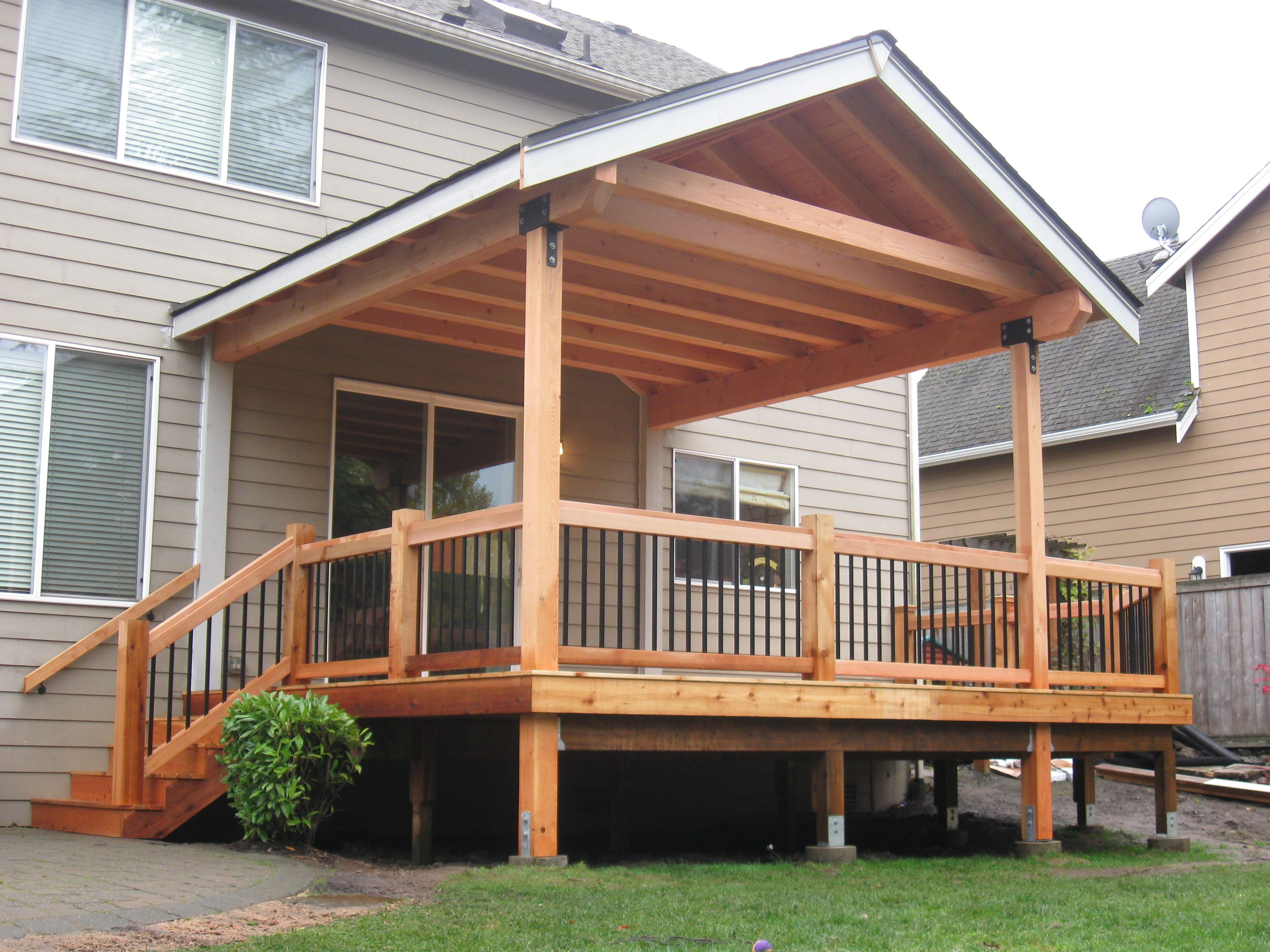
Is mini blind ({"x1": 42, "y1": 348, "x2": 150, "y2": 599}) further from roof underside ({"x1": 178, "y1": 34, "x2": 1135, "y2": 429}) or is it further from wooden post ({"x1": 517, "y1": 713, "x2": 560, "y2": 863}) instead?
wooden post ({"x1": 517, "y1": 713, "x2": 560, "y2": 863})

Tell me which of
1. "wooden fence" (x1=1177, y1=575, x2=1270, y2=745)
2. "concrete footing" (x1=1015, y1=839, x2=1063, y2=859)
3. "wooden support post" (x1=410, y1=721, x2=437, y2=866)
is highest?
"wooden fence" (x1=1177, y1=575, x2=1270, y2=745)

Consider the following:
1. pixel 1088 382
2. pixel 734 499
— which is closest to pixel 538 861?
pixel 734 499

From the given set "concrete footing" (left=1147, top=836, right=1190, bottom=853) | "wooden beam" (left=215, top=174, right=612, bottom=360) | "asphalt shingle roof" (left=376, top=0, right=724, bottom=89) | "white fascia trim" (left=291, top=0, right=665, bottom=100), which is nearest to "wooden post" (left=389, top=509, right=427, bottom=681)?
"wooden beam" (left=215, top=174, right=612, bottom=360)

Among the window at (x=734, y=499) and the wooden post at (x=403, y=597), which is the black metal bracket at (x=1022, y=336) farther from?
the wooden post at (x=403, y=597)

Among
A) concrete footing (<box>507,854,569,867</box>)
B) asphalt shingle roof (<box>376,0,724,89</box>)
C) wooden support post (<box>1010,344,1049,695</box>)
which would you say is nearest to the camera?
concrete footing (<box>507,854,569,867</box>)

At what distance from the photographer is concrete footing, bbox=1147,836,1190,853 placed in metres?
9.02

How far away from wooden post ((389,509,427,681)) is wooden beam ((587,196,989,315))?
195 cm

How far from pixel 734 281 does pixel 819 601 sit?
2.16 m

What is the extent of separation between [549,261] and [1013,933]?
3.79 m

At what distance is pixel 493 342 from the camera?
984 cm

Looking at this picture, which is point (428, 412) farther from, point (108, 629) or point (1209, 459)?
point (1209, 459)

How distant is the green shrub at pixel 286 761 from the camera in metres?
6.93

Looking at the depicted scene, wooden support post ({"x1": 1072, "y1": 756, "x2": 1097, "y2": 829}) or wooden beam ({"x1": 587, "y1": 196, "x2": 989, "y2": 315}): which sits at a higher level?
wooden beam ({"x1": 587, "y1": 196, "x2": 989, "y2": 315})

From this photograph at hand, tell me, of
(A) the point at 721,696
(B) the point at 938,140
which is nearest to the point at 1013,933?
(A) the point at 721,696
